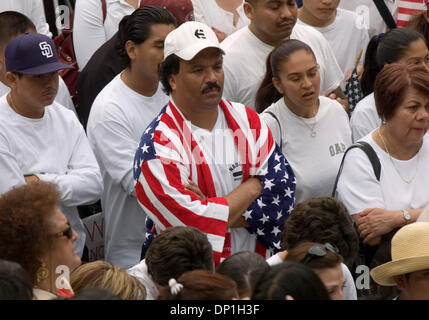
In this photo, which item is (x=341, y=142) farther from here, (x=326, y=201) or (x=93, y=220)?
(x=93, y=220)

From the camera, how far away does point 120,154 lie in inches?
242

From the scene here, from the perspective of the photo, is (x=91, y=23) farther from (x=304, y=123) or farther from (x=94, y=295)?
(x=94, y=295)

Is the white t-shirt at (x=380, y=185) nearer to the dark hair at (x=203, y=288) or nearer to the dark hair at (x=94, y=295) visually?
the dark hair at (x=203, y=288)

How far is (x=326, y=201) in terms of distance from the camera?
505 centimetres

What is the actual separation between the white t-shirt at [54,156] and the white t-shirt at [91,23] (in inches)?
56.8

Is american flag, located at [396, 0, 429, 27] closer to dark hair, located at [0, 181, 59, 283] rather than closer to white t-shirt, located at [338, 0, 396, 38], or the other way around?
white t-shirt, located at [338, 0, 396, 38]

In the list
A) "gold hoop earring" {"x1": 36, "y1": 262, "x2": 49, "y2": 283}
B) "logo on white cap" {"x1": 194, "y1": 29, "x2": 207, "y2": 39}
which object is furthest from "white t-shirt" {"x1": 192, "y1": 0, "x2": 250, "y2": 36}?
"gold hoop earring" {"x1": 36, "y1": 262, "x2": 49, "y2": 283}

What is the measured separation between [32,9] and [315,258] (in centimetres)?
386

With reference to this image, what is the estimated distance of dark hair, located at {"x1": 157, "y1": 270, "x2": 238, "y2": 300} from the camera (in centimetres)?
373

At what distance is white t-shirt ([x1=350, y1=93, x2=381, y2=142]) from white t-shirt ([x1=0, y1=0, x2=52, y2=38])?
2457 mm

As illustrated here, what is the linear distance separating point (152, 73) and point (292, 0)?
117 cm

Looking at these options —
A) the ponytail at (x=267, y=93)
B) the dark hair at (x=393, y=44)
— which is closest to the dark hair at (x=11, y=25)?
the ponytail at (x=267, y=93)

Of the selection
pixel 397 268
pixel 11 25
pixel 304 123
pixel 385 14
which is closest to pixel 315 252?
pixel 397 268

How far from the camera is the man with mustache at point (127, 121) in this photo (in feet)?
20.3
